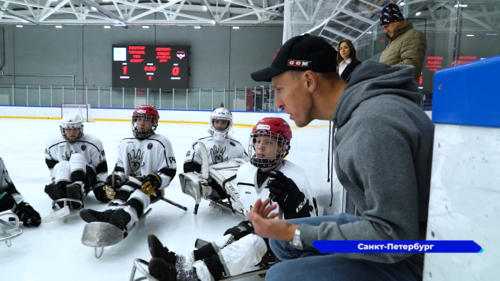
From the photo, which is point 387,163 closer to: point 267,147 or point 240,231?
point 240,231

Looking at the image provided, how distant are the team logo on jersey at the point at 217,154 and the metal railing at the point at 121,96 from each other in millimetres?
11125

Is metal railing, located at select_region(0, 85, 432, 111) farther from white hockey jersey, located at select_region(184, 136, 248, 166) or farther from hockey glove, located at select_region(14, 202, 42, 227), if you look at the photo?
hockey glove, located at select_region(14, 202, 42, 227)

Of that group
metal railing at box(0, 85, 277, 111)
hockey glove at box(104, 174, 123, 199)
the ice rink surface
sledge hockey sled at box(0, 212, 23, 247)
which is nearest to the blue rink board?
the ice rink surface

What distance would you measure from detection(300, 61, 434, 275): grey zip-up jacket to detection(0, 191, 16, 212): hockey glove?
2081 mm

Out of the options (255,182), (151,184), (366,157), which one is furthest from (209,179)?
(366,157)

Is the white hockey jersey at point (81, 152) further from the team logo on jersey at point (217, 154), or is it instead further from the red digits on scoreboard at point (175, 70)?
the red digits on scoreboard at point (175, 70)

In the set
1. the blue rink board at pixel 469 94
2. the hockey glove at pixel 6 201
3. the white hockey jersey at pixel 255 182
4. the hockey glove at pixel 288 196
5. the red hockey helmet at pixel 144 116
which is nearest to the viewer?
the blue rink board at pixel 469 94

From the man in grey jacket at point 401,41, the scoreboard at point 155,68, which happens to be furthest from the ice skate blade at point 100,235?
the scoreboard at point 155,68

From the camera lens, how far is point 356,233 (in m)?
0.66

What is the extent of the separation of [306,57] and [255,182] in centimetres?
93

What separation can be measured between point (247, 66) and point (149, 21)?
172 inches

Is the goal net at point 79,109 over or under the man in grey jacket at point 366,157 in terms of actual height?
under

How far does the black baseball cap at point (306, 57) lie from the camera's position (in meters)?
0.93

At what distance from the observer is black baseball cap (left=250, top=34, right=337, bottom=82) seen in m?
0.93
